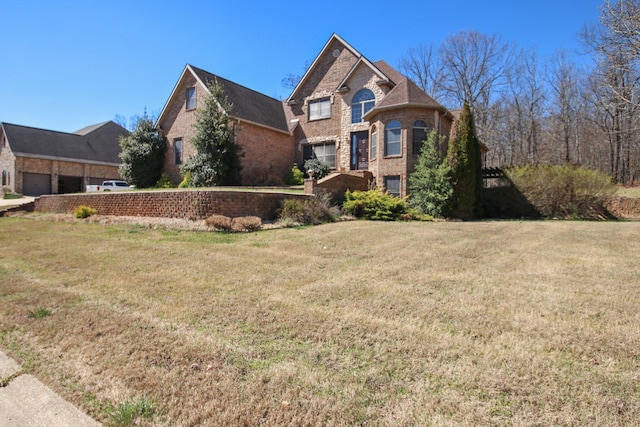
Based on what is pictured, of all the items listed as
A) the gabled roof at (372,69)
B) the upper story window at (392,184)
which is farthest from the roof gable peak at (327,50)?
the upper story window at (392,184)

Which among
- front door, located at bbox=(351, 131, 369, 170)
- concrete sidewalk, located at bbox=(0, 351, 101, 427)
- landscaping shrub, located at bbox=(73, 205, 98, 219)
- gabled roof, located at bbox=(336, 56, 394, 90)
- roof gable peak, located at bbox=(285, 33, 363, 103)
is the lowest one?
concrete sidewalk, located at bbox=(0, 351, 101, 427)

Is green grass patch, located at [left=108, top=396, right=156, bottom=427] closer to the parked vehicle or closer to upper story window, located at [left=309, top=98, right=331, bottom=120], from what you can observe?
upper story window, located at [left=309, top=98, right=331, bottom=120]

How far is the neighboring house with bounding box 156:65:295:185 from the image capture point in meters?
21.3

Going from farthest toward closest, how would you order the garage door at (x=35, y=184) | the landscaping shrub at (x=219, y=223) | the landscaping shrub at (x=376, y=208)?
the garage door at (x=35, y=184) → the landscaping shrub at (x=376, y=208) → the landscaping shrub at (x=219, y=223)

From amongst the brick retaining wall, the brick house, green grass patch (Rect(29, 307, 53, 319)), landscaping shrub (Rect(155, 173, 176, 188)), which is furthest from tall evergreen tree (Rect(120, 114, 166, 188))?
green grass patch (Rect(29, 307, 53, 319))

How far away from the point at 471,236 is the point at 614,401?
24.7 ft

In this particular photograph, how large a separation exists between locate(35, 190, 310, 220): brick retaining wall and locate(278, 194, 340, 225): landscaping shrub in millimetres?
585

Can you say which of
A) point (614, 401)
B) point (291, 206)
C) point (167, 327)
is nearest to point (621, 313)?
point (614, 401)

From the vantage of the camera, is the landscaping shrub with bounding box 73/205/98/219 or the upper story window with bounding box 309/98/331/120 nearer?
the landscaping shrub with bounding box 73/205/98/219

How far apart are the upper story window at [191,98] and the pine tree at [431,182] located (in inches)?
607

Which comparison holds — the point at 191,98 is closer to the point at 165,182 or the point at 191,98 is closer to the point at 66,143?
the point at 165,182

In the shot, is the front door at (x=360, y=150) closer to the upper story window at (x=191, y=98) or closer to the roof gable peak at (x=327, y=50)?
the roof gable peak at (x=327, y=50)

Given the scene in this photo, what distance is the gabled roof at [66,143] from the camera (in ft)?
102

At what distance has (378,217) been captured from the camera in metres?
14.2
